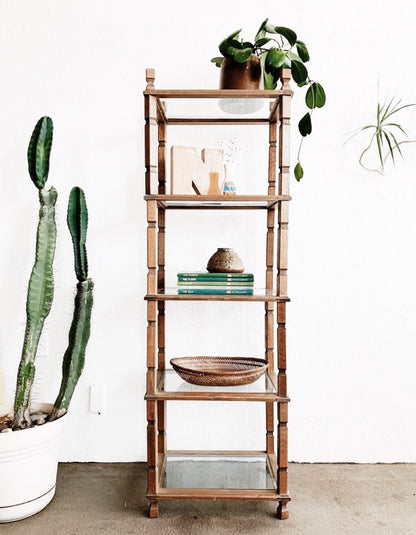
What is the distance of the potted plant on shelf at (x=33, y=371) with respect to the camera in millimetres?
1776

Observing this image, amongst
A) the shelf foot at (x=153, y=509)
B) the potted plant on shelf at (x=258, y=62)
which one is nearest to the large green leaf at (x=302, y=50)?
the potted plant on shelf at (x=258, y=62)

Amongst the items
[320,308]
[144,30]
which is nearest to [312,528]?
[320,308]

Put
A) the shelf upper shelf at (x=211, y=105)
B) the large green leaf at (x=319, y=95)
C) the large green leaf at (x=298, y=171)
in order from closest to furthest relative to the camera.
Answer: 1. the shelf upper shelf at (x=211, y=105)
2. the large green leaf at (x=319, y=95)
3. the large green leaf at (x=298, y=171)

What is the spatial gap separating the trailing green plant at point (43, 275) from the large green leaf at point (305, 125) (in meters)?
0.89

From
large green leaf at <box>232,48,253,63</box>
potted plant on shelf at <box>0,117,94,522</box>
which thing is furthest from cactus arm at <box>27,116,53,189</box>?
large green leaf at <box>232,48,253,63</box>

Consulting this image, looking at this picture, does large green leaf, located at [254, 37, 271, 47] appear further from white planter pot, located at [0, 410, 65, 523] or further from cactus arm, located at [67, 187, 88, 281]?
white planter pot, located at [0, 410, 65, 523]

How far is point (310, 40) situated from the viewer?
2.21 metres

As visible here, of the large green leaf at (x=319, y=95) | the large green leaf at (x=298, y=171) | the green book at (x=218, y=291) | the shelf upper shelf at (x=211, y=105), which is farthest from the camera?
the large green leaf at (x=298, y=171)

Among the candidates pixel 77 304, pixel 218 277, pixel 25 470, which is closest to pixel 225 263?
pixel 218 277

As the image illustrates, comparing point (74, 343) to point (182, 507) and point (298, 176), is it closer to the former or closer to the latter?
point (182, 507)

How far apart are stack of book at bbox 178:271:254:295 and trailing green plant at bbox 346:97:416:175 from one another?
0.79m

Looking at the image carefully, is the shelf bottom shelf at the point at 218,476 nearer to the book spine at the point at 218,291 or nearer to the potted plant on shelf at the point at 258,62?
the book spine at the point at 218,291

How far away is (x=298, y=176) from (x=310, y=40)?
1.97 ft

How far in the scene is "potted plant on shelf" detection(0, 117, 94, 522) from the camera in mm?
1776
